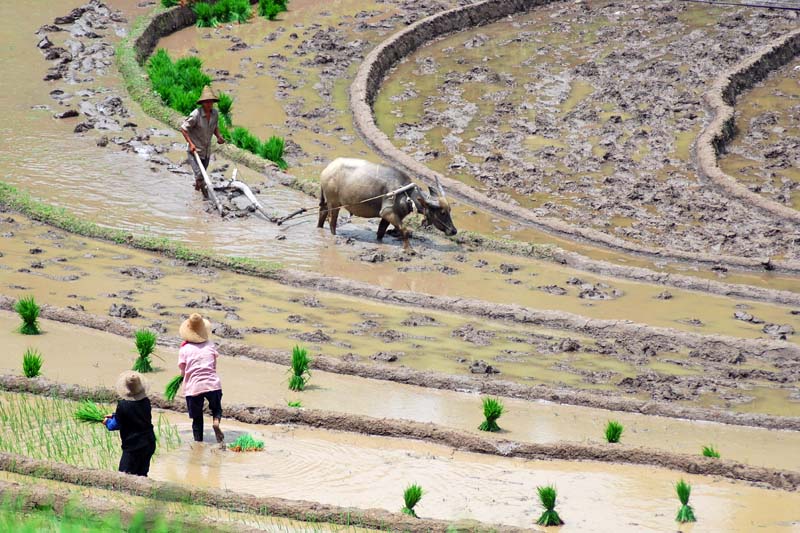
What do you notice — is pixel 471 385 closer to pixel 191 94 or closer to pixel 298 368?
pixel 298 368

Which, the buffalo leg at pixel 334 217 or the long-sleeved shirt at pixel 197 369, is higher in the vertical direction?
the buffalo leg at pixel 334 217

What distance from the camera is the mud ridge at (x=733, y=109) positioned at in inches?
624

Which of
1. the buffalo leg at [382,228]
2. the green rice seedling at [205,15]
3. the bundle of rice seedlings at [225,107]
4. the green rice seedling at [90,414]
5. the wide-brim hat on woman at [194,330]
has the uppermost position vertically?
the green rice seedling at [205,15]

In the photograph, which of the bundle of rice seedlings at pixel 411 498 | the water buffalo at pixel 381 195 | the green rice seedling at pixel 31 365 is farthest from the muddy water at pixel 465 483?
the water buffalo at pixel 381 195

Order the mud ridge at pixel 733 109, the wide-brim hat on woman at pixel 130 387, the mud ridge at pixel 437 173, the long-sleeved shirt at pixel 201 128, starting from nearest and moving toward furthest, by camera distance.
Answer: the wide-brim hat on woman at pixel 130 387
the mud ridge at pixel 437 173
the long-sleeved shirt at pixel 201 128
the mud ridge at pixel 733 109

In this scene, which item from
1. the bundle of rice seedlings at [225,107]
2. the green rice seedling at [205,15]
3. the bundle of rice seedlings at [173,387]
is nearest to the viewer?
the bundle of rice seedlings at [173,387]

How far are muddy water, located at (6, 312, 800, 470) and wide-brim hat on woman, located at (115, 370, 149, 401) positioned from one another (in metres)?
1.92

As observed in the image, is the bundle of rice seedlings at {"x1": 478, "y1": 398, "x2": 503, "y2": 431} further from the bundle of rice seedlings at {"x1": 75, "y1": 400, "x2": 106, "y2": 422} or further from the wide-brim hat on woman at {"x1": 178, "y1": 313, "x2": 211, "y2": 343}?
the bundle of rice seedlings at {"x1": 75, "y1": 400, "x2": 106, "y2": 422}

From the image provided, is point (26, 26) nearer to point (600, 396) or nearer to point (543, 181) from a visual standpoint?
point (543, 181)

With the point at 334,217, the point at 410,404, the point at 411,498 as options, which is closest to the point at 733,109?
the point at 334,217

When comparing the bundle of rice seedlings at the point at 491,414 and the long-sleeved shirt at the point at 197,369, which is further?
the bundle of rice seedlings at the point at 491,414

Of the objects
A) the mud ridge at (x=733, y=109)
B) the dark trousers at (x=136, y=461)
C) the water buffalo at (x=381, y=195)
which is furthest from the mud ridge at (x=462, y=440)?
the mud ridge at (x=733, y=109)

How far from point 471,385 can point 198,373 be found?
108 inches

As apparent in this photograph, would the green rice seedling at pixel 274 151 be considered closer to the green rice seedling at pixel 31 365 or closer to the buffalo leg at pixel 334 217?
the buffalo leg at pixel 334 217
